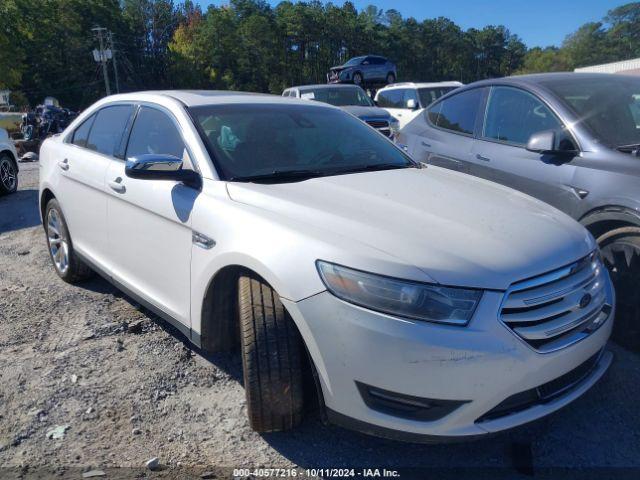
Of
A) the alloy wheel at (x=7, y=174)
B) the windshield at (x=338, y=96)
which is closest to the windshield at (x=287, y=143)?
the alloy wheel at (x=7, y=174)

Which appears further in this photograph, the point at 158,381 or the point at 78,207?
the point at 78,207

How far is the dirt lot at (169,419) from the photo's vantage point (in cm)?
245

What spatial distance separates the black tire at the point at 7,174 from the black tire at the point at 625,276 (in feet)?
30.1

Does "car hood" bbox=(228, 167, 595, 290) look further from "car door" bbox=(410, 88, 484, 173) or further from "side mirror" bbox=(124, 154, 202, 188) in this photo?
"car door" bbox=(410, 88, 484, 173)

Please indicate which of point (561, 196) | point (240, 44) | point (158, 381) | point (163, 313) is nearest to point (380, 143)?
point (561, 196)

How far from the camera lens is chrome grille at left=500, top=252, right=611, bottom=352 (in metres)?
2.11

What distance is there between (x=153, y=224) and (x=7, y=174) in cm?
757

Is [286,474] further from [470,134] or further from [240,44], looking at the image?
[240,44]

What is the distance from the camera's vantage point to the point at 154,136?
11.3 feet

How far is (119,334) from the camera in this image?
373cm

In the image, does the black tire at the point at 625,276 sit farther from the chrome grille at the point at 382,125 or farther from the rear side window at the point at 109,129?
the chrome grille at the point at 382,125

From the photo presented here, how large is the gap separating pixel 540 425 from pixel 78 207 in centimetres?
347

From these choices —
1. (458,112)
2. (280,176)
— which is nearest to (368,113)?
(458,112)

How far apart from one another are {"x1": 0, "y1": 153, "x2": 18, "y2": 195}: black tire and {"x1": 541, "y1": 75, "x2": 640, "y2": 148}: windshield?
8.62 meters
